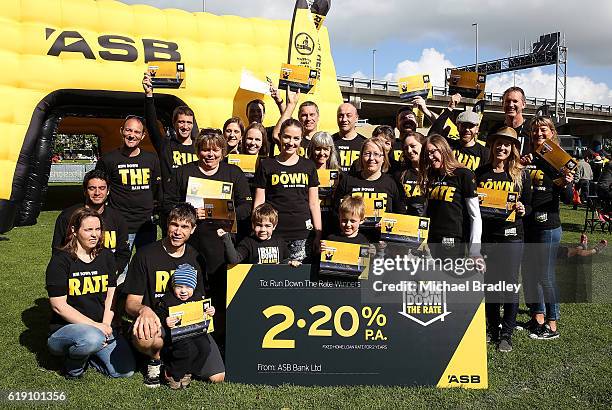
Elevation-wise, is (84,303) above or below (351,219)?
below

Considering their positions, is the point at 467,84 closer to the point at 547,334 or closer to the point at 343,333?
the point at 547,334

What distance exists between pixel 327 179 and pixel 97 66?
6.24m

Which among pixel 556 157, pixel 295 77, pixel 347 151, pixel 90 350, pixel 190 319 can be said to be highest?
pixel 295 77

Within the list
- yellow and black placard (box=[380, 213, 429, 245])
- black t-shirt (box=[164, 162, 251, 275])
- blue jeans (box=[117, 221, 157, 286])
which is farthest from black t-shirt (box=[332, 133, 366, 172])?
blue jeans (box=[117, 221, 157, 286])

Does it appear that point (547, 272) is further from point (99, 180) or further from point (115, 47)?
point (115, 47)

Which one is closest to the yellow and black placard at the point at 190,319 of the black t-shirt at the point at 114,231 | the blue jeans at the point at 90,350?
the blue jeans at the point at 90,350

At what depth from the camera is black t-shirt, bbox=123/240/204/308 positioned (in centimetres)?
370

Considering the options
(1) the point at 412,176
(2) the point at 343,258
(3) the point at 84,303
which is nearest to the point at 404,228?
(2) the point at 343,258

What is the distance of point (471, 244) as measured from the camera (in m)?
4.09

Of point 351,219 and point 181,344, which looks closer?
point 181,344

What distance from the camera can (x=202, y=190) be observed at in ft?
12.9

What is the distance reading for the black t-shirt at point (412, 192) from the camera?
4312mm

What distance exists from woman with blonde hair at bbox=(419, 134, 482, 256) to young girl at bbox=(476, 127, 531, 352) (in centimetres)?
32

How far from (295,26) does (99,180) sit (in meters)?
6.78
